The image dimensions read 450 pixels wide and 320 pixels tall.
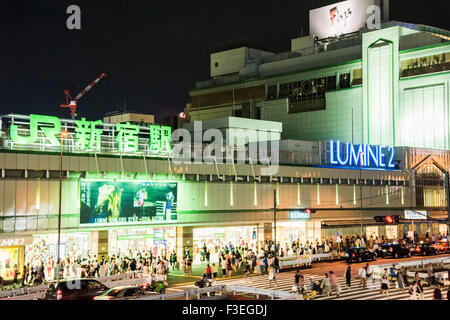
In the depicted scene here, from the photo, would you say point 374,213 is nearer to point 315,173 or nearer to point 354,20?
point 315,173

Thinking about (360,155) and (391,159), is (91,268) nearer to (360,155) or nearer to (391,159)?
(360,155)

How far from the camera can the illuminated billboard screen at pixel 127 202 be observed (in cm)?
4594

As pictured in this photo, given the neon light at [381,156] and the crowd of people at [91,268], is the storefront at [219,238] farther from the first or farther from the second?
the neon light at [381,156]

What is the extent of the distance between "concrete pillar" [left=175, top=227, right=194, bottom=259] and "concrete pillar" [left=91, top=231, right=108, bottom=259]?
823 centimetres

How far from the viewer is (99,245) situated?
47031 millimetres

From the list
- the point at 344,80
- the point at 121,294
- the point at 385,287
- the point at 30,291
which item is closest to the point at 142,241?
the point at 30,291

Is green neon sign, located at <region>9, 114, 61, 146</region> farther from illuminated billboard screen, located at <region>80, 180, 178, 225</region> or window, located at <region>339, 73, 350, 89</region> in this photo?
window, located at <region>339, 73, 350, 89</region>

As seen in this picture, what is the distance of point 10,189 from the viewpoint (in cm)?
4138

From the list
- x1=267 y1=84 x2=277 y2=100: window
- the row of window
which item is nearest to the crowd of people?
the row of window

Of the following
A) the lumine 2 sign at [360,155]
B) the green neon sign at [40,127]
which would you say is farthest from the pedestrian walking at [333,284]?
the lumine 2 sign at [360,155]

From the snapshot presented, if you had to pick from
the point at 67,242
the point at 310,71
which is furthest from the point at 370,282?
the point at 310,71

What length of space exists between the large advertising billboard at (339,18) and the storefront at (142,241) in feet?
211

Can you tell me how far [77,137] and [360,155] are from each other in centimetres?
4069

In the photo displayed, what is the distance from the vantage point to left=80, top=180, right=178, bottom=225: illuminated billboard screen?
45.9 meters
